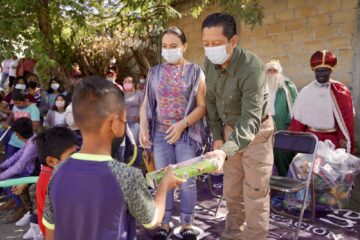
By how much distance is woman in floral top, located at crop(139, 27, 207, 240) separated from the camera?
120 inches

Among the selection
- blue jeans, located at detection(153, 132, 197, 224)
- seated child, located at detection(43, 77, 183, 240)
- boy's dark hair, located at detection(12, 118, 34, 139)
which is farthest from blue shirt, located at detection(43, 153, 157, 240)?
boy's dark hair, located at detection(12, 118, 34, 139)

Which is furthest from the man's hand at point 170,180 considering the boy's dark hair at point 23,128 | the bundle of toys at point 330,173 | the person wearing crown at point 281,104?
the person wearing crown at point 281,104

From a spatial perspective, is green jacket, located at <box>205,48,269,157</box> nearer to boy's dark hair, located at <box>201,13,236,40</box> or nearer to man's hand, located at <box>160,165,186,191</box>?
boy's dark hair, located at <box>201,13,236,40</box>

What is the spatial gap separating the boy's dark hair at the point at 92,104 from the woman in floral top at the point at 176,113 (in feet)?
4.79

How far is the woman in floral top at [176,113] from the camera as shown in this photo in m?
3.05

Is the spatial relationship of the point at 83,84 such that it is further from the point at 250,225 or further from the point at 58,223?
the point at 250,225

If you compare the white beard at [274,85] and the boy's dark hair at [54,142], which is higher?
the white beard at [274,85]

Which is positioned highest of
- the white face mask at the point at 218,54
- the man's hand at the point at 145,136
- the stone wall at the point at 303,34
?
the stone wall at the point at 303,34

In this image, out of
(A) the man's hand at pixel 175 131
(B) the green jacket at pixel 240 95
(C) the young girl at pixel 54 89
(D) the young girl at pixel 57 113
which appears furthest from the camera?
(C) the young girl at pixel 54 89

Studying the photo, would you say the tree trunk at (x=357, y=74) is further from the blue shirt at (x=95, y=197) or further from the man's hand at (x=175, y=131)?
the blue shirt at (x=95, y=197)

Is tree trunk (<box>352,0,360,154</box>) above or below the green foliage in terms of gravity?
below

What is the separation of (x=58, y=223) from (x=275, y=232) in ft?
8.23

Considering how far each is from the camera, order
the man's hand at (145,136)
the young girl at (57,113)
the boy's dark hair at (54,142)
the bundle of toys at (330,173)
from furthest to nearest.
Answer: the young girl at (57,113)
the bundle of toys at (330,173)
the man's hand at (145,136)
the boy's dark hair at (54,142)

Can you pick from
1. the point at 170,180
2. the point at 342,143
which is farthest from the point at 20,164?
the point at 342,143
